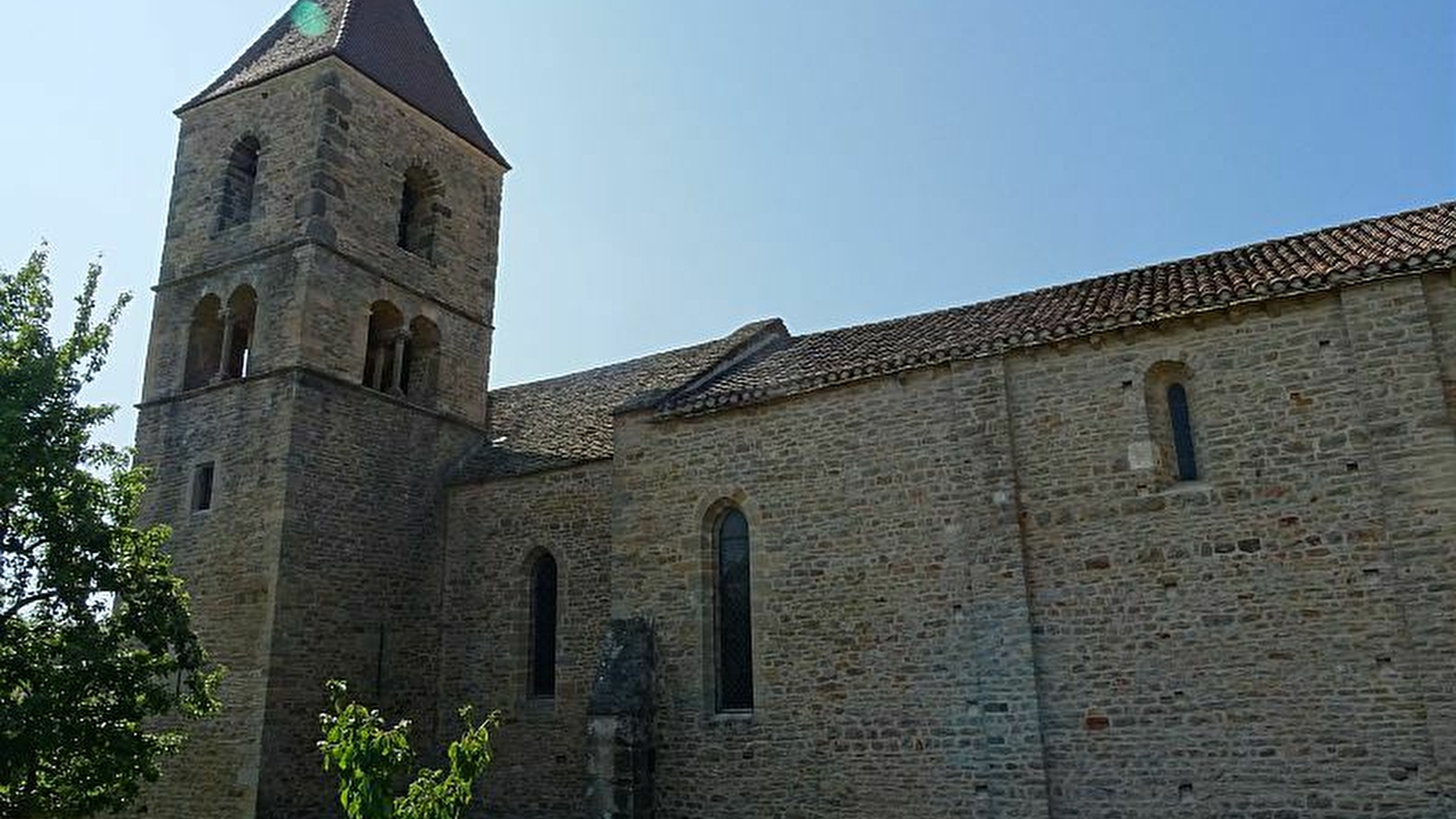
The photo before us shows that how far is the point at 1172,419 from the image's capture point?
12336 millimetres

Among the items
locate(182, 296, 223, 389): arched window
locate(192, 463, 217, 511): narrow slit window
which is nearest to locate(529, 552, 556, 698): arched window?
locate(192, 463, 217, 511): narrow slit window

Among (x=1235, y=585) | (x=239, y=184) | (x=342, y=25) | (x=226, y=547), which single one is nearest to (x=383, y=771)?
(x=1235, y=585)

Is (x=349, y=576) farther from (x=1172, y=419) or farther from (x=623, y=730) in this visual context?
(x=1172, y=419)

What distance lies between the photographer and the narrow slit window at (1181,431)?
12.1m

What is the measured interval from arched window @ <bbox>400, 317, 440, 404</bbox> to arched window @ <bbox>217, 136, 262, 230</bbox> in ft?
11.8

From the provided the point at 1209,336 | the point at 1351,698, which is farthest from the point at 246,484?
the point at 1351,698

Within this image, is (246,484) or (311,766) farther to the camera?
(246,484)

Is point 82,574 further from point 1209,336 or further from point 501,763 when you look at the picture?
point 1209,336

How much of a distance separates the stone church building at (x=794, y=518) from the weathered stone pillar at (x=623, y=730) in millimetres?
58

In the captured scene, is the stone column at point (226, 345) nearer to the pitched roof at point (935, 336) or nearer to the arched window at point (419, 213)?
the arched window at point (419, 213)

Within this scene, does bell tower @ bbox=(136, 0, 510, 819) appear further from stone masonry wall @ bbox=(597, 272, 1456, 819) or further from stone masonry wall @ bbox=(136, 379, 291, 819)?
stone masonry wall @ bbox=(597, 272, 1456, 819)

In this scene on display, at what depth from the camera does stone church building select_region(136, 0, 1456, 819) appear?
35.9 ft

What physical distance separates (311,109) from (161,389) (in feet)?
18.6

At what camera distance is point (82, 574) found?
477 inches
